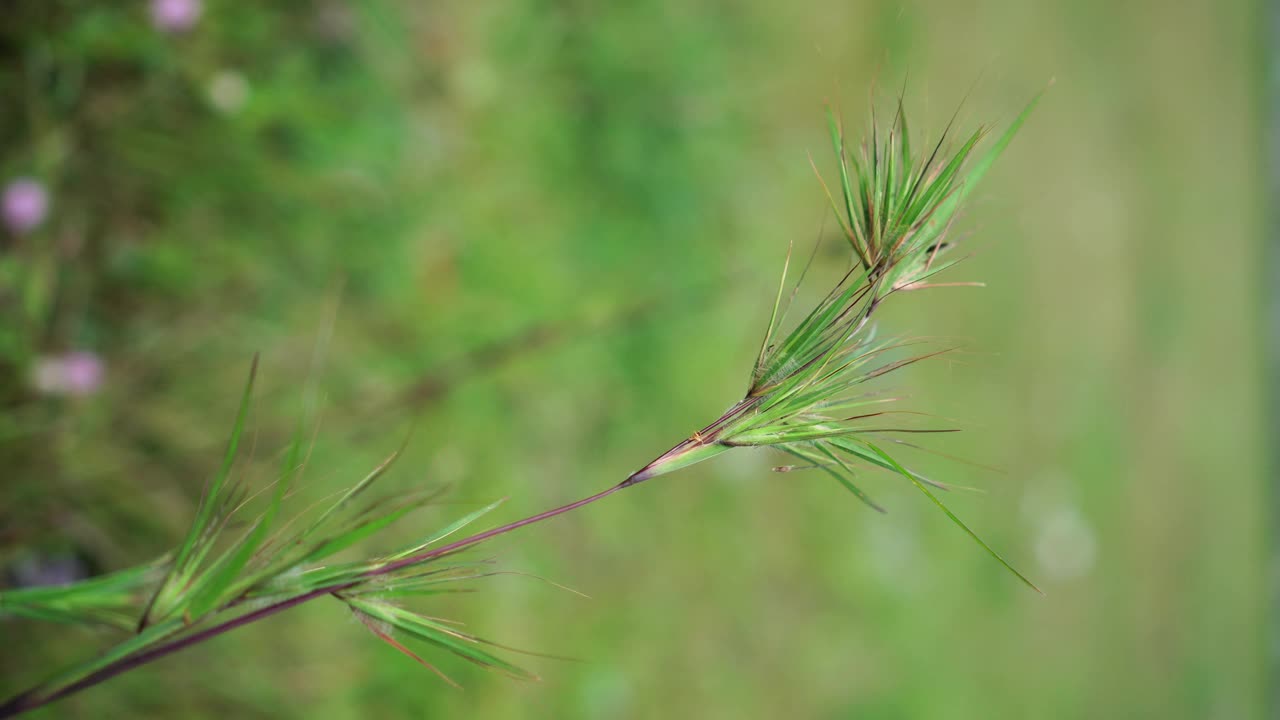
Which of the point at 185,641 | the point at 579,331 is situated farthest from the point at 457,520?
the point at 579,331

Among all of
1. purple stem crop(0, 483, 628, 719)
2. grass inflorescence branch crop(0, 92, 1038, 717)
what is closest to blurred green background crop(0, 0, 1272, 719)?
grass inflorescence branch crop(0, 92, 1038, 717)

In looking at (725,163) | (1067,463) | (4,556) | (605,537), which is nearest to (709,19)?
(725,163)

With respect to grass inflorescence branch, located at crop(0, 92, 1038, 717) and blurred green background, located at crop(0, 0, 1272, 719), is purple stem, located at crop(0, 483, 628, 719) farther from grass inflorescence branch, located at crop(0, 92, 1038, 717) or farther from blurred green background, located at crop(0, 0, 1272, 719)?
blurred green background, located at crop(0, 0, 1272, 719)

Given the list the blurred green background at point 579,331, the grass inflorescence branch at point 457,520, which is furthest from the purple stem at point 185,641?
the blurred green background at point 579,331

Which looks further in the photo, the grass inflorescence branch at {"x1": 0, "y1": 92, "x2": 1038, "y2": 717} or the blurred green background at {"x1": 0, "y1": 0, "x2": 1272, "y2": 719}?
the blurred green background at {"x1": 0, "y1": 0, "x2": 1272, "y2": 719}

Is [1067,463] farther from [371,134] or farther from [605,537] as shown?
[371,134]

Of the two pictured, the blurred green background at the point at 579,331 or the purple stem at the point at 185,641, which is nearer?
the purple stem at the point at 185,641

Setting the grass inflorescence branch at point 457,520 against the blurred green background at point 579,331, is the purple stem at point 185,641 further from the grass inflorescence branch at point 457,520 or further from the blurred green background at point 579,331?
the blurred green background at point 579,331
